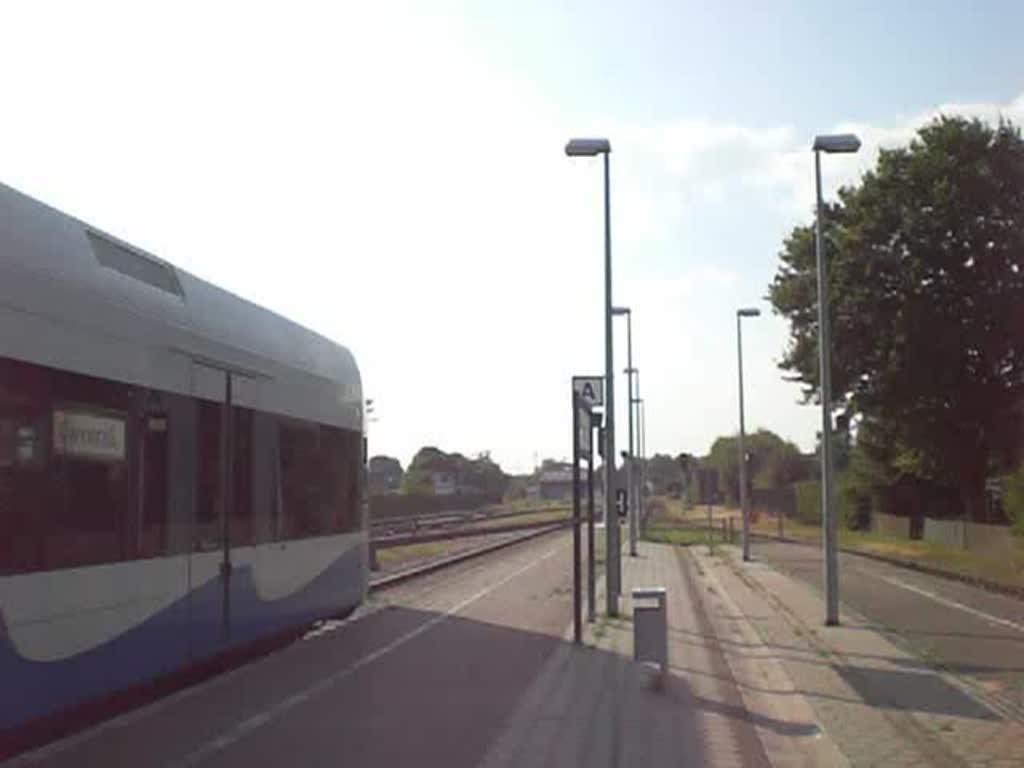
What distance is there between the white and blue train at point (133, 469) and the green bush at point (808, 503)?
63.6 meters

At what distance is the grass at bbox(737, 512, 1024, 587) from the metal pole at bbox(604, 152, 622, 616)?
1159 centimetres

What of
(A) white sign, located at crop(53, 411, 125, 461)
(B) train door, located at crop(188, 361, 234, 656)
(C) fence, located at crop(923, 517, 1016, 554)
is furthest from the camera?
(C) fence, located at crop(923, 517, 1016, 554)

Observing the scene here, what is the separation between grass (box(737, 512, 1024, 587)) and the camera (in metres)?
33.2

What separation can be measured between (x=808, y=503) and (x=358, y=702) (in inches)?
2731

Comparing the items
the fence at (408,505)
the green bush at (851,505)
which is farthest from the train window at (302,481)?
the green bush at (851,505)

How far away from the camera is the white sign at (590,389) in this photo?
17.6 metres

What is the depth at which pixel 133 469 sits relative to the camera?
34.0 feet

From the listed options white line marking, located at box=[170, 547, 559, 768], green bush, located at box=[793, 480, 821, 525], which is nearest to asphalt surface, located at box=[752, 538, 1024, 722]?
white line marking, located at box=[170, 547, 559, 768]

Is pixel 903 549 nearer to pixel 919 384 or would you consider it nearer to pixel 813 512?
pixel 919 384

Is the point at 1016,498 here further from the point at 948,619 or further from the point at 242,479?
the point at 242,479

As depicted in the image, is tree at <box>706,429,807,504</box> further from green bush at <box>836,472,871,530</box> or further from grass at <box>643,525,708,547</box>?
grass at <box>643,525,708,547</box>

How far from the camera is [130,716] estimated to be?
10875 millimetres

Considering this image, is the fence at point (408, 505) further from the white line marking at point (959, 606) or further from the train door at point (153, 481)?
the train door at point (153, 481)

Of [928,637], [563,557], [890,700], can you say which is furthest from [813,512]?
[890,700]
